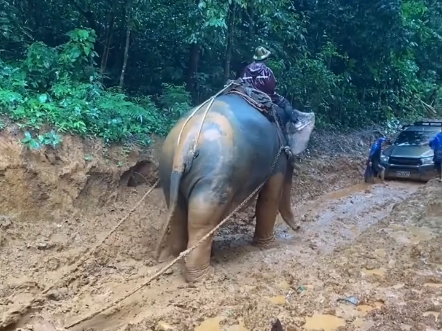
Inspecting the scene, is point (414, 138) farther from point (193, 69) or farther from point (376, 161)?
point (193, 69)

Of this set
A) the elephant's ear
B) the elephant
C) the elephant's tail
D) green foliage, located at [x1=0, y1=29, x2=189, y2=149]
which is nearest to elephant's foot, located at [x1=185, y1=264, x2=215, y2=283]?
the elephant

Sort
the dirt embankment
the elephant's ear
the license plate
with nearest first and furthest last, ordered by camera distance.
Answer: the dirt embankment, the elephant's ear, the license plate

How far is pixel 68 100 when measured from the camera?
23.4 ft

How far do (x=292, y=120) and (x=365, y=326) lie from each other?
3082 mm

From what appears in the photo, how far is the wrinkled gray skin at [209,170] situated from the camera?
17.6ft

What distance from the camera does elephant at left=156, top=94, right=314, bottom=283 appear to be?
17.6ft

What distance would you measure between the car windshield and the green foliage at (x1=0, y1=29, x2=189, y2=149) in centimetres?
627

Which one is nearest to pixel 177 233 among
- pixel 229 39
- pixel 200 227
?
pixel 200 227

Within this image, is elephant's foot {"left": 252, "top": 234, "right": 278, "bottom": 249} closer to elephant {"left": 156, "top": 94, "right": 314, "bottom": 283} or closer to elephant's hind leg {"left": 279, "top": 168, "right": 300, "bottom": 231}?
elephant's hind leg {"left": 279, "top": 168, "right": 300, "bottom": 231}

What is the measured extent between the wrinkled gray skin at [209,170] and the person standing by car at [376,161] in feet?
20.4

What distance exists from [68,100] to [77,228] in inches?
71.7

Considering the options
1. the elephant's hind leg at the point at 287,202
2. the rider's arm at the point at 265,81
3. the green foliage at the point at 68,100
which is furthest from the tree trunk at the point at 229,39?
the elephant's hind leg at the point at 287,202

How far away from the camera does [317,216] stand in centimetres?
869

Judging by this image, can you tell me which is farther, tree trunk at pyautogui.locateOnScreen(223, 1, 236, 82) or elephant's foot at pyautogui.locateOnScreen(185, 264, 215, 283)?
tree trunk at pyautogui.locateOnScreen(223, 1, 236, 82)
